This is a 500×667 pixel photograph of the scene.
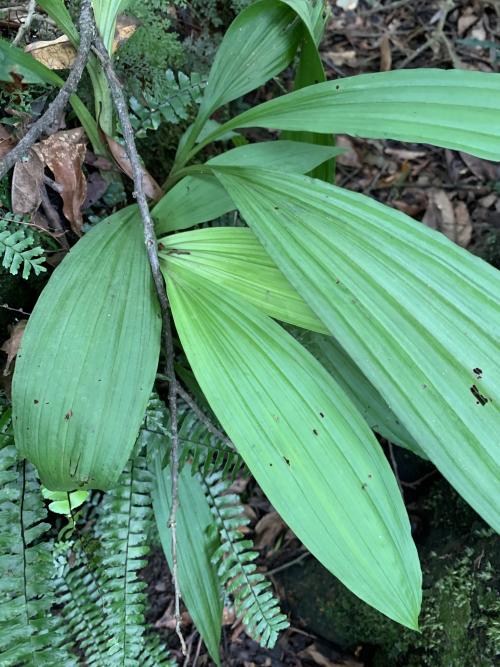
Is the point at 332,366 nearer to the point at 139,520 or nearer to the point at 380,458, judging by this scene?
the point at 380,458

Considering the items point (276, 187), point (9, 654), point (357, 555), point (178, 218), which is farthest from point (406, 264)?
point (9, 654)

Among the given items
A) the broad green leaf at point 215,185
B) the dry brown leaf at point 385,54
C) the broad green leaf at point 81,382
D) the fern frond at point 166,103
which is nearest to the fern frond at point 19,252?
the broad green leaf at point 81,382

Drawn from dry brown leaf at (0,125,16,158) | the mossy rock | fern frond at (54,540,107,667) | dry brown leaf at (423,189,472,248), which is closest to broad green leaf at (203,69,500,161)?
dry brown leaf at (0,125,16,158)

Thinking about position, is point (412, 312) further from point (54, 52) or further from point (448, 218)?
point (448, 218)

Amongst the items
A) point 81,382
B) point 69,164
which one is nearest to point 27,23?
point 69,164

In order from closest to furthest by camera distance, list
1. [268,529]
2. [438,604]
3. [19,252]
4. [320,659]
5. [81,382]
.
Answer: [81,382]
[19,252]
[438,604]
[320,659]
[268,529]

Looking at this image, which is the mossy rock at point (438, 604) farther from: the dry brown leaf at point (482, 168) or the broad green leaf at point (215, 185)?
the dry brown leaf at point (482, 168)

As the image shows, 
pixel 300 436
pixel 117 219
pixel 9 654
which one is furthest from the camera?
pixel 117 219
